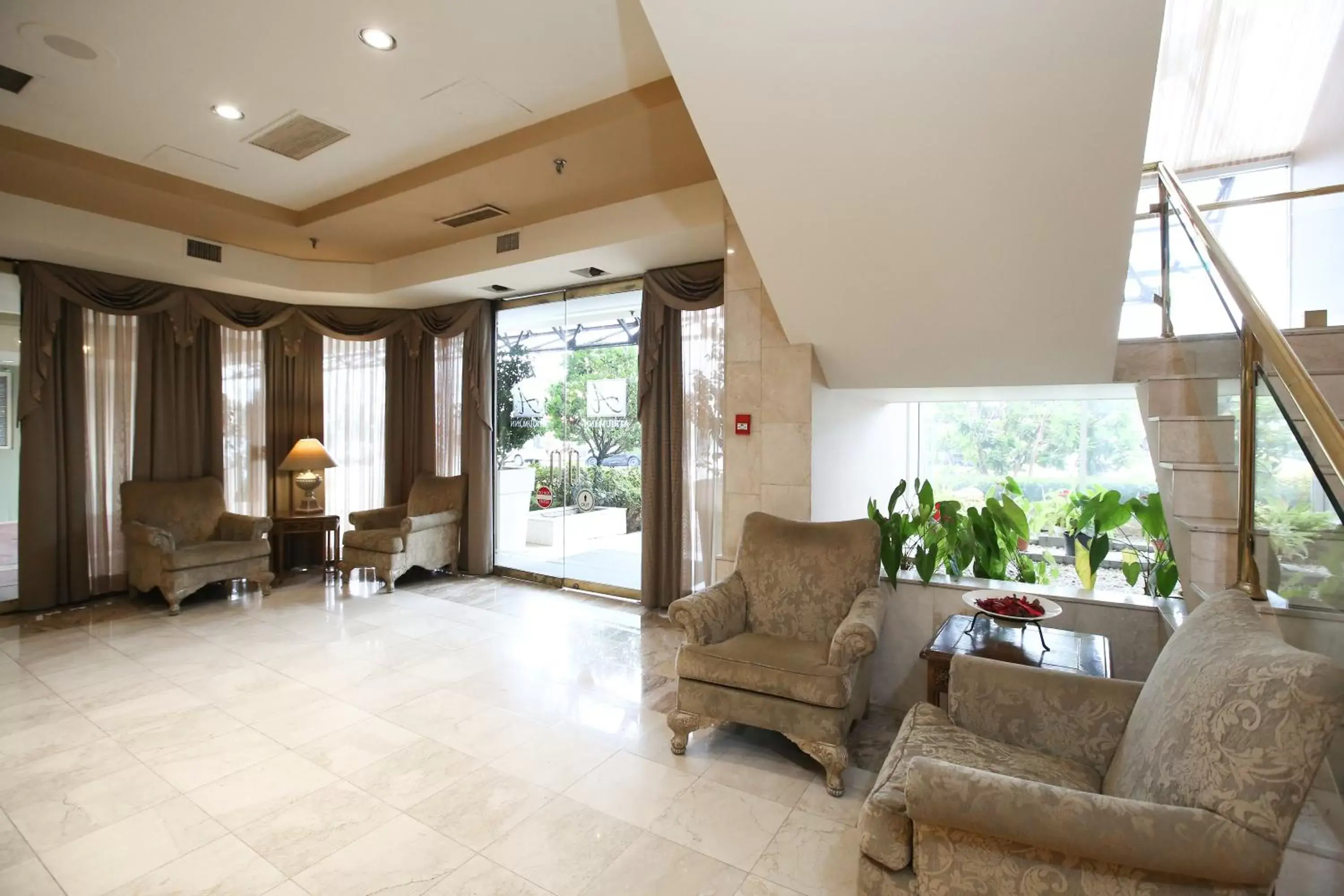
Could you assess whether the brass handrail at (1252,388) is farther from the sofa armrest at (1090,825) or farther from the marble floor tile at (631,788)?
the marble floor tile at (631,788)

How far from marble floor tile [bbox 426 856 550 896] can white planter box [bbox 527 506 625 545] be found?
361cm

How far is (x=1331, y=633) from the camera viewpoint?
162 cm

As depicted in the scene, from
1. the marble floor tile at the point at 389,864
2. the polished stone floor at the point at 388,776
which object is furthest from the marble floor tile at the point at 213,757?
the marble floor tile at the point at 389,864

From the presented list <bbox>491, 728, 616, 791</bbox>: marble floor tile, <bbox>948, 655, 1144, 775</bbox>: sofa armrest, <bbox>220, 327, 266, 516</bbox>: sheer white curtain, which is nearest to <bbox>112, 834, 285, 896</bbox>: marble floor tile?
<bbox>491, 728, 616, 791</bbox>: marble floor tile

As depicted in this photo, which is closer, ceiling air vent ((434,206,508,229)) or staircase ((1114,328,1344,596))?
staircase ((1114,328,1344,596))

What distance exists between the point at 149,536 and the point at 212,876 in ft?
13.1

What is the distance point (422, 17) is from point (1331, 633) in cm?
377

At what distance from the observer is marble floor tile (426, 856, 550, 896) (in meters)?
1.95

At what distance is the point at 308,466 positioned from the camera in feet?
20.2

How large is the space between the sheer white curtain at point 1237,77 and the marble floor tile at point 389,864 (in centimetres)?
486

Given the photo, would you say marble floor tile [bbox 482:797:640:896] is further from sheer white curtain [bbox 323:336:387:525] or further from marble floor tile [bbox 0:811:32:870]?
sheer white curtain [bbox 323:336:387:525]

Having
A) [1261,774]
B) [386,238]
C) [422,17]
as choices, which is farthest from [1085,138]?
[386,238]

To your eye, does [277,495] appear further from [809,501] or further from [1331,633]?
[1331,633]

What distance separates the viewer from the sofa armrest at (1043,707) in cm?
185
